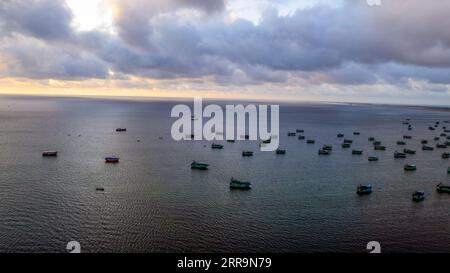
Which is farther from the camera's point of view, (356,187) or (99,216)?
(356,187)

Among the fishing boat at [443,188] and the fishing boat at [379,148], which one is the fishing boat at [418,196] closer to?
the fishing boat at [443,188]

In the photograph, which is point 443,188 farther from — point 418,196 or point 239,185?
point 239,185

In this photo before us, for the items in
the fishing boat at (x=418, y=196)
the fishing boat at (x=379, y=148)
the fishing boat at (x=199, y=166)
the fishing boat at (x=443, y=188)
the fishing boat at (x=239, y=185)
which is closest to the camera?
the fishing boat at (x=418, y=196)

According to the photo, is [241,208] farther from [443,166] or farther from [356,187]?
[443,166]

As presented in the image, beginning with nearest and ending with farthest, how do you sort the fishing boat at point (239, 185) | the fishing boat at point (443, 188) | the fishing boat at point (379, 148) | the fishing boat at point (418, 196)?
the fishing boat at point (418, 196), the fishing boat at point (239, 185), the fishing boat at point (443, 188), the fishing boat at point (379, 148)

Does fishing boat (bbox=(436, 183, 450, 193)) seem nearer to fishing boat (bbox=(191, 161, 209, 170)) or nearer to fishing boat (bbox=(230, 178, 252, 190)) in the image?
fishing boat (bbox=(230, 178, 252, 190))

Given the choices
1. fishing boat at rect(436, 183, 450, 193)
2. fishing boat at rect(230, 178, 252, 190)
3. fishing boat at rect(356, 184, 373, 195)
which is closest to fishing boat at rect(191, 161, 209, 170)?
fishing boat at rect(230, 178, 252, 190)

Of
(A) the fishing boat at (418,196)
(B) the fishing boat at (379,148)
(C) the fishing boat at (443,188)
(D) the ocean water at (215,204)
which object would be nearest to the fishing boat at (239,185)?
(D) the ocean water at (215,204)

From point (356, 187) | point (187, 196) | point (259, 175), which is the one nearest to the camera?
point (187, 196)
